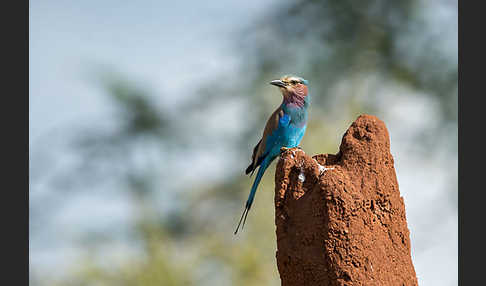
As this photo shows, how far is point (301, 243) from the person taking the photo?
4805 millimetres

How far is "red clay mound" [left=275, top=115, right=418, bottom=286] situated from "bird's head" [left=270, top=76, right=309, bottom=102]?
2.15 metres

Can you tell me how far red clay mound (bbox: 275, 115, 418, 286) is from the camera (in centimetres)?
462

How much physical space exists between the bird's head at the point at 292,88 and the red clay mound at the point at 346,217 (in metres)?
2.15

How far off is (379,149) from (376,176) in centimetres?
20

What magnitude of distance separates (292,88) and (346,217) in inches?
114

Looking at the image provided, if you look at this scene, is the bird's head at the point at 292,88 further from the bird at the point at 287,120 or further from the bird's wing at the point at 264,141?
the bird's wing at the point at 264,141

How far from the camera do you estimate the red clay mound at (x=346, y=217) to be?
4.62m

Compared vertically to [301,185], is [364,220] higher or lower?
lower

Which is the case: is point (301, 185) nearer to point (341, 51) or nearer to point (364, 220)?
point (364, 220)

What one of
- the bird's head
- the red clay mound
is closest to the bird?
the bird's head

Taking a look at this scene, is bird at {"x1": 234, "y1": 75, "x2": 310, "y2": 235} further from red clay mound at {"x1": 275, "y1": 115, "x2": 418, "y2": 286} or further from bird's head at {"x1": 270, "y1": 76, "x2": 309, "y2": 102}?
red clay mound at {"x1": 275, "y1": 115, "x2": 418, "y2": 286}

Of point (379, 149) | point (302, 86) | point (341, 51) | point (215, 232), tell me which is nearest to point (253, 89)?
point (341, 51)

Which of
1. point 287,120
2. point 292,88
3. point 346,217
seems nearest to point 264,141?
point 287,120

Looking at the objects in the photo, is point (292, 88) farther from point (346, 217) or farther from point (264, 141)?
point (346, 217)
